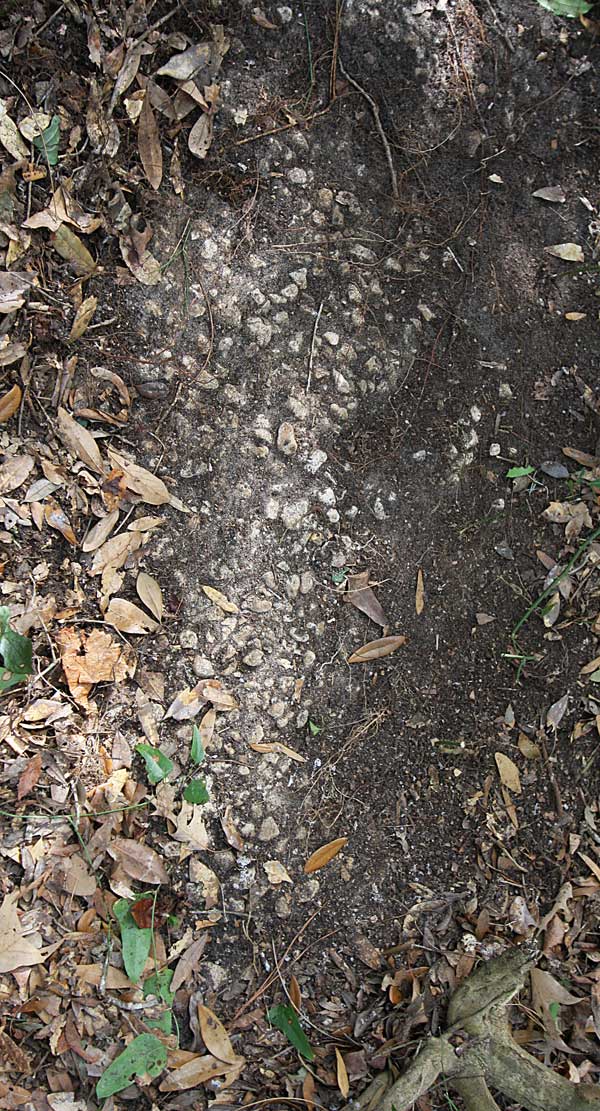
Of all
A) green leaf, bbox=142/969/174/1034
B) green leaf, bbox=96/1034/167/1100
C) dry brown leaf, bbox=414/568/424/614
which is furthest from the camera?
dry brown leaf, bbox=414/568/424/614

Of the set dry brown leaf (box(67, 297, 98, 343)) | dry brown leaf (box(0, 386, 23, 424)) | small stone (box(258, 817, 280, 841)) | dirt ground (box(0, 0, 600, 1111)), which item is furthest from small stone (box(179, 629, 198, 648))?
dry brown leaf (box(67, 297, 98, 343))

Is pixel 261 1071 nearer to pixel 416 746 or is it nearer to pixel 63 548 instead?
pixel 416 746

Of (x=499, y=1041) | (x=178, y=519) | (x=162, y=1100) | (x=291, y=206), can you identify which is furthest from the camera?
(x=291, y=206)

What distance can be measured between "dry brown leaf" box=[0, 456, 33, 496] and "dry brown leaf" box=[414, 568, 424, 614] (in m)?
1.12

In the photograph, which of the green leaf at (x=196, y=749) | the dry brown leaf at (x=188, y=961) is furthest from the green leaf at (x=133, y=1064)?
the green leaf at (x=196, y=749)

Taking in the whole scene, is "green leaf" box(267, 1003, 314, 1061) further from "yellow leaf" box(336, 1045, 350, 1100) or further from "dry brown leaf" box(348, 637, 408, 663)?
"dry brown leaf" box(348, 637, 408, 663)

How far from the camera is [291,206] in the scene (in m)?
2.41

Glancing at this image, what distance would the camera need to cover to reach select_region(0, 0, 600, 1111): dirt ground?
2160 millimetres

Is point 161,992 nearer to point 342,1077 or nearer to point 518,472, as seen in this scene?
point 342,1077

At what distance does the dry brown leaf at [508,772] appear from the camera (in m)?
2.34

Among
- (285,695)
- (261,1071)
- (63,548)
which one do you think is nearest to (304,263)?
(63,548)

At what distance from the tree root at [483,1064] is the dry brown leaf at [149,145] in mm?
2355

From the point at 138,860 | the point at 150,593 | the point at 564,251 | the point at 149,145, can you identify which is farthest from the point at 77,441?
the point at 564,251

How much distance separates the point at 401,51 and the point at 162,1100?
2.96 metres
